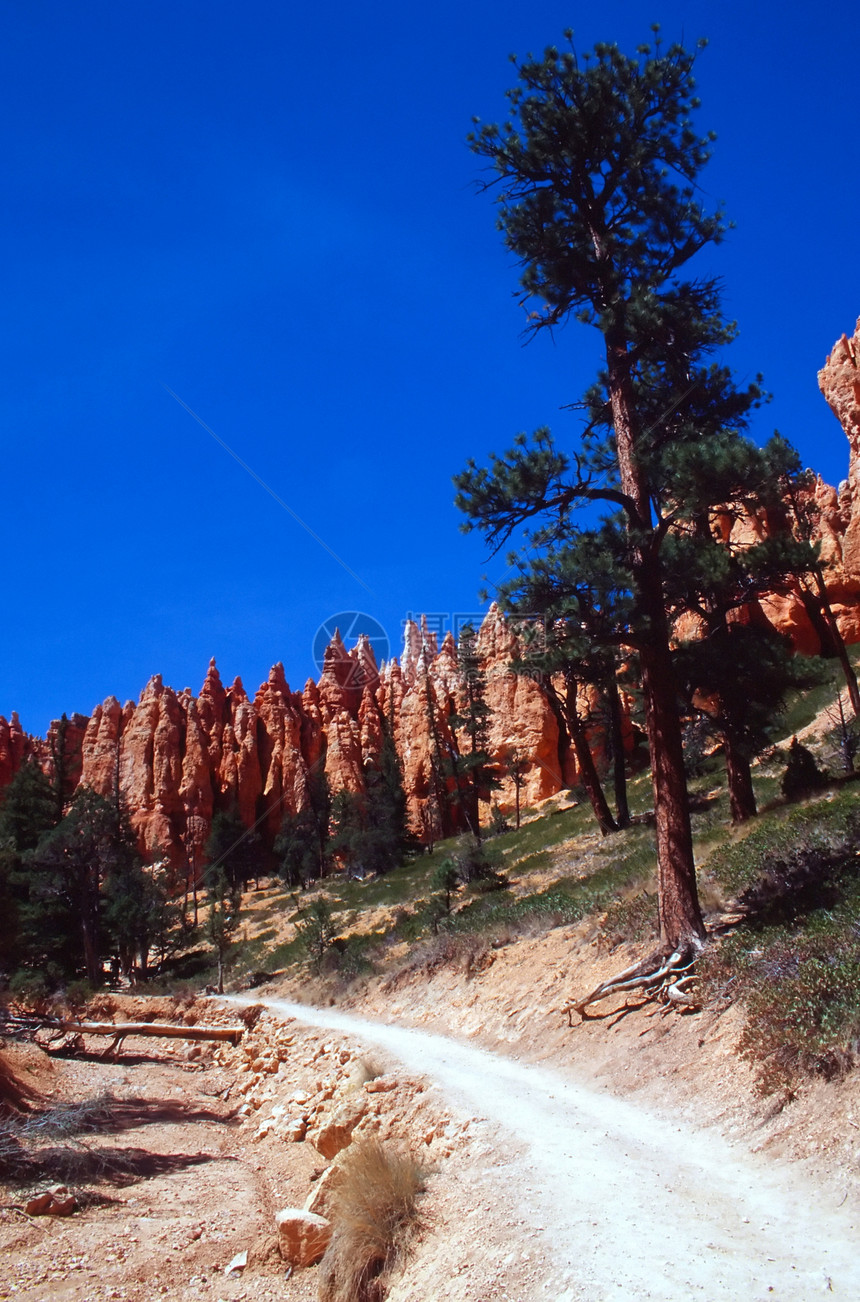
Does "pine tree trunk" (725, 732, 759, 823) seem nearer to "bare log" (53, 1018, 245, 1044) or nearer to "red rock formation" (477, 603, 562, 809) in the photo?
"bare log" (53, 1018, 245, 1044)

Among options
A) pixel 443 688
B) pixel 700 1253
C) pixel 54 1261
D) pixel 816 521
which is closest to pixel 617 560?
pixel 700 1253

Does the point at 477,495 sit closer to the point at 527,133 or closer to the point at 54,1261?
the point at 527,133

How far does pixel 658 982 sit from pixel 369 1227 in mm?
4616

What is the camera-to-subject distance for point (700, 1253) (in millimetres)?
4359

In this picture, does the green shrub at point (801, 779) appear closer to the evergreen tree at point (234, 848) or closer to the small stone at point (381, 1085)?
the small stone at point (381, 1085)

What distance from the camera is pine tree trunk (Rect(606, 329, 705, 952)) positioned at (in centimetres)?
947

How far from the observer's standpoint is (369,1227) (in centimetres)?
583

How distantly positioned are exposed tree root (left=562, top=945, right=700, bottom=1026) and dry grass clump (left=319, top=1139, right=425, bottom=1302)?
11.9 feet

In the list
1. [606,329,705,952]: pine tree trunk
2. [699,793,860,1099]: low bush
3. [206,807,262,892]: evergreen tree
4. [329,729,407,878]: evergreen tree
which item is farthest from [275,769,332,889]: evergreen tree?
[606,329,705,952]: pine tree trunk

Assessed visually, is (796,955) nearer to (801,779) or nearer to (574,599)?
(574,599)

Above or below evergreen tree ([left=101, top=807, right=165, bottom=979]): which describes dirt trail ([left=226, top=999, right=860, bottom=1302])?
below

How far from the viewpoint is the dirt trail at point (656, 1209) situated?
13.3ft

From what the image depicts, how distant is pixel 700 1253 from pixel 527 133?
12.9m

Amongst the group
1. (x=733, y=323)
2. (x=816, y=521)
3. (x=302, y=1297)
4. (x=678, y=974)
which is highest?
(x=816, y=521)
